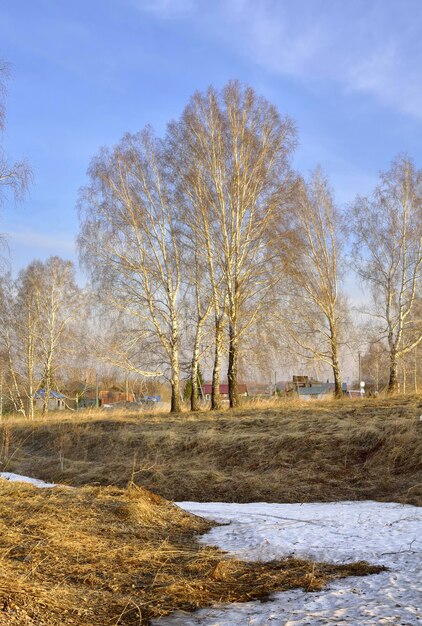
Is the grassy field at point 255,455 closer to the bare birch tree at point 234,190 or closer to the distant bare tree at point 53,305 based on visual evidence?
the bare birch tree at point 234,190

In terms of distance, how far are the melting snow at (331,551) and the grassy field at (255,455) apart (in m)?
1.53

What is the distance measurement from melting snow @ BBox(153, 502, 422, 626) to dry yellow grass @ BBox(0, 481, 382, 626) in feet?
0.65

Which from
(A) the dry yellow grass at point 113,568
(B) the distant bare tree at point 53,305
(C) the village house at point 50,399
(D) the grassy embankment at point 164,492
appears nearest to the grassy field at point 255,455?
(D) the grassy embankment at point 164,492

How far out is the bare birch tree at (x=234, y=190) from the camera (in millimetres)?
18641

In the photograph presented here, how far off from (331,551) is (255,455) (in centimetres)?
688

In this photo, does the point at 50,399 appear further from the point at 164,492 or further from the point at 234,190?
the point at 164,492

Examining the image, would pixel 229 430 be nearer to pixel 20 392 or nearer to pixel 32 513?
pixel 32 513

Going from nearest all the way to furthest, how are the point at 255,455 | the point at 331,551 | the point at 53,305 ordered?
the point at 331,551
the point at 255,455
the point at 53,305

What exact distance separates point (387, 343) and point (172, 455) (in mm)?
12595

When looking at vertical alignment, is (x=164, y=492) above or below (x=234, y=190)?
below

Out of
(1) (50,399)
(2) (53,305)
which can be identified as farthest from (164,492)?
(1) (50,399)

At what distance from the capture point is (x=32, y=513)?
531 centimetres

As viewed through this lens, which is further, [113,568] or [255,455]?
[255,455]

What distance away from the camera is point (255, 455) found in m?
11.5
